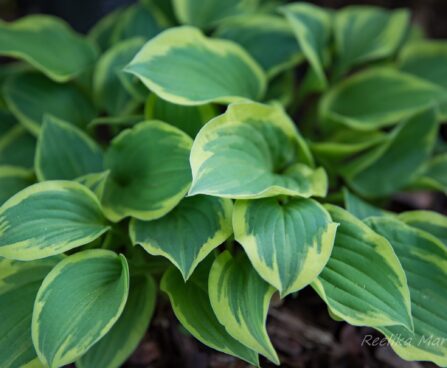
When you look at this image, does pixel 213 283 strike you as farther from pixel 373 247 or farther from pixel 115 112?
pixel 115 112

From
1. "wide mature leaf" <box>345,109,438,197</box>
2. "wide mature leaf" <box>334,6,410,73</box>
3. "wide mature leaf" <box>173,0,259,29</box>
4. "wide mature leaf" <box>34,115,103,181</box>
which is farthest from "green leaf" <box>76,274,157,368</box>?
"wide mature leaf" <box>334,6,410,73</box>

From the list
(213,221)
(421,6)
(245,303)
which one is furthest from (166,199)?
(421,6)

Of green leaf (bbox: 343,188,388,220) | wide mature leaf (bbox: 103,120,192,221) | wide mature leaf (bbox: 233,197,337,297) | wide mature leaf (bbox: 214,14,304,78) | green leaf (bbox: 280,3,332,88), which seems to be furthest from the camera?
wide mature leaf (bbox: 214,14,304,78)

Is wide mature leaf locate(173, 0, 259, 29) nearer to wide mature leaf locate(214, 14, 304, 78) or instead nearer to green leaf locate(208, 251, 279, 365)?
wide mature leaf locate(214, 14, 304, 78)

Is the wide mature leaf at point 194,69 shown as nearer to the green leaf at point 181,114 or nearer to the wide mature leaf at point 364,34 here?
the green leaf at point 181,114

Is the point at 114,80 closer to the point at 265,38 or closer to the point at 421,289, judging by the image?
the point at 265,38

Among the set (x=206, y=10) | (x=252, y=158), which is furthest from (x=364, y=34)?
(x=252, y=158)

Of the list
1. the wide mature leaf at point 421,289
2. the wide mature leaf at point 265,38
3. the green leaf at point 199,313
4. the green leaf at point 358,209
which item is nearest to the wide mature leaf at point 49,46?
the wide mature leaf at point 265,38
